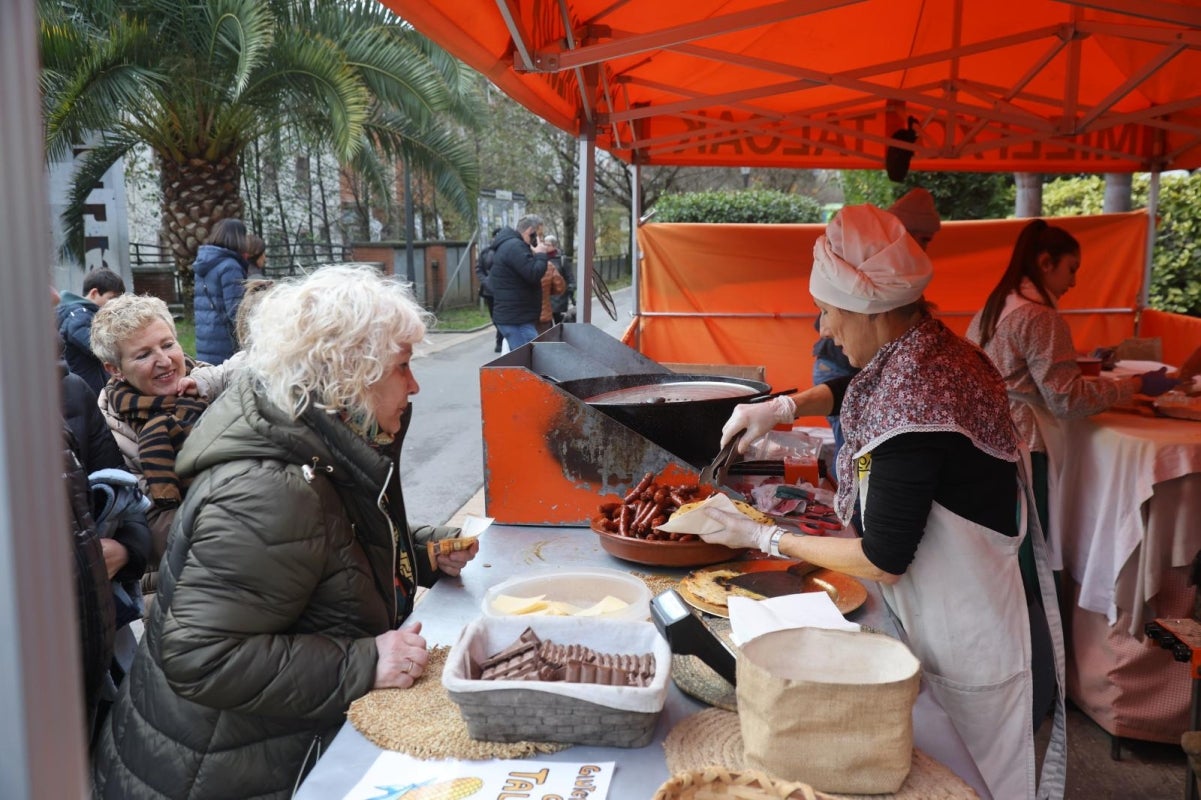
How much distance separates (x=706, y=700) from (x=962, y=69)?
5252mm

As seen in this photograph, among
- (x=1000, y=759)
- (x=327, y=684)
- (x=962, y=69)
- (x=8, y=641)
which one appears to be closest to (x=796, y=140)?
(x=962, y=69)

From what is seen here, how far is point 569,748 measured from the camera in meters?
1.64

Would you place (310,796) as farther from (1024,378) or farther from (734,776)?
(1024,378)

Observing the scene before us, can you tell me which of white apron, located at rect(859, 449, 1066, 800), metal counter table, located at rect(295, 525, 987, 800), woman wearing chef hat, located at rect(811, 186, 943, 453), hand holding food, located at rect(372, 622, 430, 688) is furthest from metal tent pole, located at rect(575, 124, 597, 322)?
hand holding food, located at rect(372, 622, 430, 688)

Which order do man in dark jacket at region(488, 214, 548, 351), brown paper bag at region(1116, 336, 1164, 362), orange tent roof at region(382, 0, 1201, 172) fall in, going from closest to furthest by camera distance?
orange tent roof at region(382, 0, 1201, 172), brown paper bag at region(1116, 336, 1164, 362), man in dark jacket at region(488, 214, 548, 351)

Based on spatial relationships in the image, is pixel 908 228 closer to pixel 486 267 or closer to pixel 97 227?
pixel 486 267

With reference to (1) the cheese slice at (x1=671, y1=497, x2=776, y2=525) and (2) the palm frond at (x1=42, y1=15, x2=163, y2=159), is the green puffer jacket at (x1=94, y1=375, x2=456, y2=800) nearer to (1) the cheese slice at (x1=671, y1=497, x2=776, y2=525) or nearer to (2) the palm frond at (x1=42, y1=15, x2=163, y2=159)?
(1) the cheese slice at (x1=671, y1=497, x2=776, y2=525)

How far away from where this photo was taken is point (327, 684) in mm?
1852

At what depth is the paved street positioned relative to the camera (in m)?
7.49

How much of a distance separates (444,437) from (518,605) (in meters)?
7.88

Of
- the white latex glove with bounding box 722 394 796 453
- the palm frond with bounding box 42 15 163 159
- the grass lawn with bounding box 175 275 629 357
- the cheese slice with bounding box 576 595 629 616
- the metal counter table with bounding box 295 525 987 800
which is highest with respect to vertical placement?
the palm frond with bounding box 42 15 163 159

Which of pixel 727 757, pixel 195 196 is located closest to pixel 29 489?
pixel 727 757

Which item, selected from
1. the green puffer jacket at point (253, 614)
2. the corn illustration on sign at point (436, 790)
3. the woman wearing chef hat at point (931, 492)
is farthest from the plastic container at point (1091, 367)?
the corn illustration on sign at point (436, 790)

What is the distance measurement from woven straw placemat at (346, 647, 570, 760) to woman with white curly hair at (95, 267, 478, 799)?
42 millimetres
